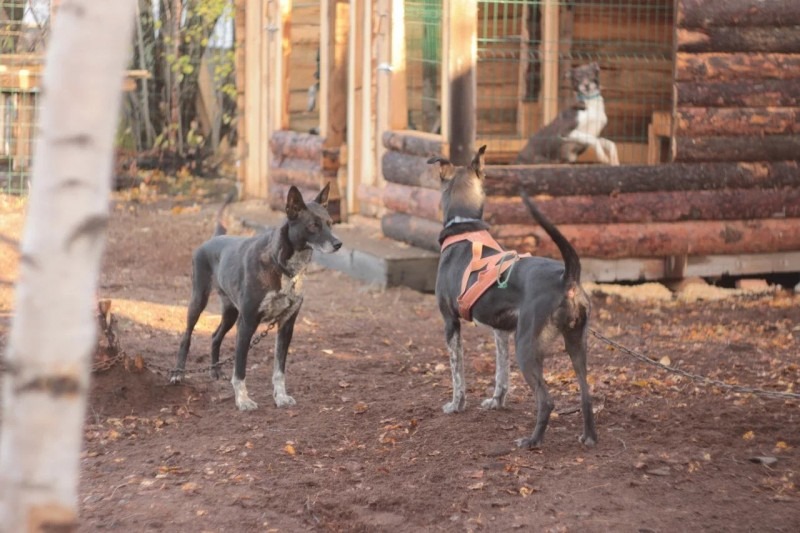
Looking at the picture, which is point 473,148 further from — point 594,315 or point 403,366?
point 403,366

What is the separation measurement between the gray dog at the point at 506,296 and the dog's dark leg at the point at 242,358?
111cm

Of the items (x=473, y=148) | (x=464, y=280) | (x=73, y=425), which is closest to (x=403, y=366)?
(x=464, y=280)

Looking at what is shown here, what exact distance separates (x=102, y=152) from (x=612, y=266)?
910 centimetres

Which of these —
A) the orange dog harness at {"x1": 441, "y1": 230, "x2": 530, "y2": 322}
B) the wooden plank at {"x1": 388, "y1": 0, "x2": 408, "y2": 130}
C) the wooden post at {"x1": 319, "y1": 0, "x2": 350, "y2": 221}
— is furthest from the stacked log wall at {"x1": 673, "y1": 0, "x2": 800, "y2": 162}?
the orange dog harness at {"x1": 441, "y1": 230, "x2": 530, "y2": 322}

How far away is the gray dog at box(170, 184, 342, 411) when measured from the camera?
6.83 m

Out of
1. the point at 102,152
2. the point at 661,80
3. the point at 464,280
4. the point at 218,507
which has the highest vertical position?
the point at 661,80

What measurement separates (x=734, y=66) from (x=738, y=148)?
2.45 ft

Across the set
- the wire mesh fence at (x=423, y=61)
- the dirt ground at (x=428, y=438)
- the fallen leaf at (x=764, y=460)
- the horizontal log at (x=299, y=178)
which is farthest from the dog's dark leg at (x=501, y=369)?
the horizontal log at (x=299, y=178)

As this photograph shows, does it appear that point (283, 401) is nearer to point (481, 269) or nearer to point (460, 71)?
point (481, 269)

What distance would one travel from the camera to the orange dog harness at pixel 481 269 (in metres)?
6.36

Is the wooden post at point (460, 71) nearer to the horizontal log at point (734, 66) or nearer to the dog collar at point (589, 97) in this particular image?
the horizontal log at point (734, 66)

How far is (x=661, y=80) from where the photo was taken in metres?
15.2

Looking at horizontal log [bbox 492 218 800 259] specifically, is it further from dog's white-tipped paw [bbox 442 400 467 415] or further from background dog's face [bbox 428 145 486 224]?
dog's white-tipped paw [bbox 442 400 467 415]

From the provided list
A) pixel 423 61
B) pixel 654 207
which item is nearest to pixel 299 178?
pixel 423 61
